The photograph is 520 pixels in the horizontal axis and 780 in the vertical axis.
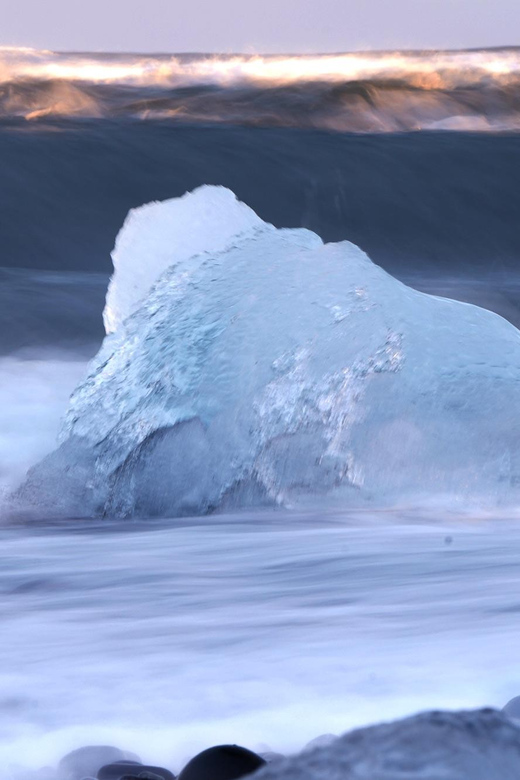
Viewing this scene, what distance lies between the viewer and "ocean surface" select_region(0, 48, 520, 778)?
854mm

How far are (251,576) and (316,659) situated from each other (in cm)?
44

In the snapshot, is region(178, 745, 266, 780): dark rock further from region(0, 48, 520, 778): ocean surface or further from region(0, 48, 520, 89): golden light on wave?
region(0, 48, 520, 89): golden light on wave

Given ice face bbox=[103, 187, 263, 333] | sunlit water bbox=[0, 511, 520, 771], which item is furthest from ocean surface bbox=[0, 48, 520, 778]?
ice face bbox=[103, 187, 263, 333]

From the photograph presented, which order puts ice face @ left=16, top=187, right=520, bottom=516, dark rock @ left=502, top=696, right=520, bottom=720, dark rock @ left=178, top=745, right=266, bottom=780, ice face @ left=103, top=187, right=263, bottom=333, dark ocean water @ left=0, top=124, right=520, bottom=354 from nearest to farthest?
dark rock @ left=178, top=745, right=266, bottom=780 < dark rock @ left=502, top=696, right=520, bottom=720 < ice face @ left=16, top=187, right=520, bottom=516 < ice face @ left=103, top=187, right=263, bottom=333 < dark ocean water @ left=0, top=124, right=520, bottom=354

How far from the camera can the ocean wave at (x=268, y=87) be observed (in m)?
4.74

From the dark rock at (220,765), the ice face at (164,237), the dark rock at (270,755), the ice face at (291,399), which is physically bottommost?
the dark rock at (270,755)

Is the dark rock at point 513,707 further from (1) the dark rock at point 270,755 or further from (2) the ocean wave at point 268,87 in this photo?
(2) the ocean wave at point 268,87

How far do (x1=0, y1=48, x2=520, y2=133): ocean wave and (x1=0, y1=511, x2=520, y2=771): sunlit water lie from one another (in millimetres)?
3382

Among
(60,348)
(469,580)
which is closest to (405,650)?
(469,580)

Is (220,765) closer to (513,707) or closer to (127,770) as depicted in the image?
(127,770)

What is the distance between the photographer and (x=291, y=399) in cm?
173

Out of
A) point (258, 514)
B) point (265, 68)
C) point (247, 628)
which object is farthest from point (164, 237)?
point (265, 68)

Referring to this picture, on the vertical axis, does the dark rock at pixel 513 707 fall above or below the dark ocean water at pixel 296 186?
below

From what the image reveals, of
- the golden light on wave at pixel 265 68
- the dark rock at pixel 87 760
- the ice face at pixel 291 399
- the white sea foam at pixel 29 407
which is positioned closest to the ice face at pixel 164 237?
the ice face at pixel 291 399
